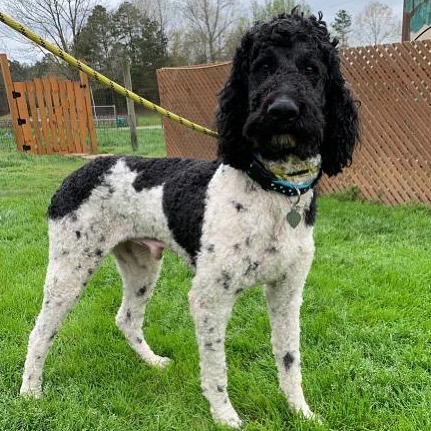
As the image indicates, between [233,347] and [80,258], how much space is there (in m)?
1.12

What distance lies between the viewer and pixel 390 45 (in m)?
6.15

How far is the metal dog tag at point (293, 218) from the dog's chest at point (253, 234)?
0.01 metres

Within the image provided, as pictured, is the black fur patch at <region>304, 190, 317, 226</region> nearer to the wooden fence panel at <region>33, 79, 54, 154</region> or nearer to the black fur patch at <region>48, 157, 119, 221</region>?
the black fur patch at <region>48, 157, 119, 221</region>

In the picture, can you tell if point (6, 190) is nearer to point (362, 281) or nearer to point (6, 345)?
point (6, 345)

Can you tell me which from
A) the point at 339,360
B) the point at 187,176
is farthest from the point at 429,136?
the point at 187,176

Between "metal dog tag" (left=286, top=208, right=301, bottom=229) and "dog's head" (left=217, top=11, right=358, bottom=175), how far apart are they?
0.84ft

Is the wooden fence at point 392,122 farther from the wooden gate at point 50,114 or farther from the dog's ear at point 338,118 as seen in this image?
the wooden gate at point 50,114

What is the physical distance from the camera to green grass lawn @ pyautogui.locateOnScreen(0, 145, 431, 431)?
2443 millimetres

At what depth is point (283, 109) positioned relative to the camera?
5.55 feet

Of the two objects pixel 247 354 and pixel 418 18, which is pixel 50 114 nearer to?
pixel 418 18

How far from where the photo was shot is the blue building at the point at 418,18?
961cm

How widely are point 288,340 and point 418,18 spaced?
10072 millimetres

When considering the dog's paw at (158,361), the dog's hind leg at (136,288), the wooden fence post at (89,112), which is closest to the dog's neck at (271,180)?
the dog's hind leg at (136,288)

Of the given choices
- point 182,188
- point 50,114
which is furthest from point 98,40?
point 182,188
